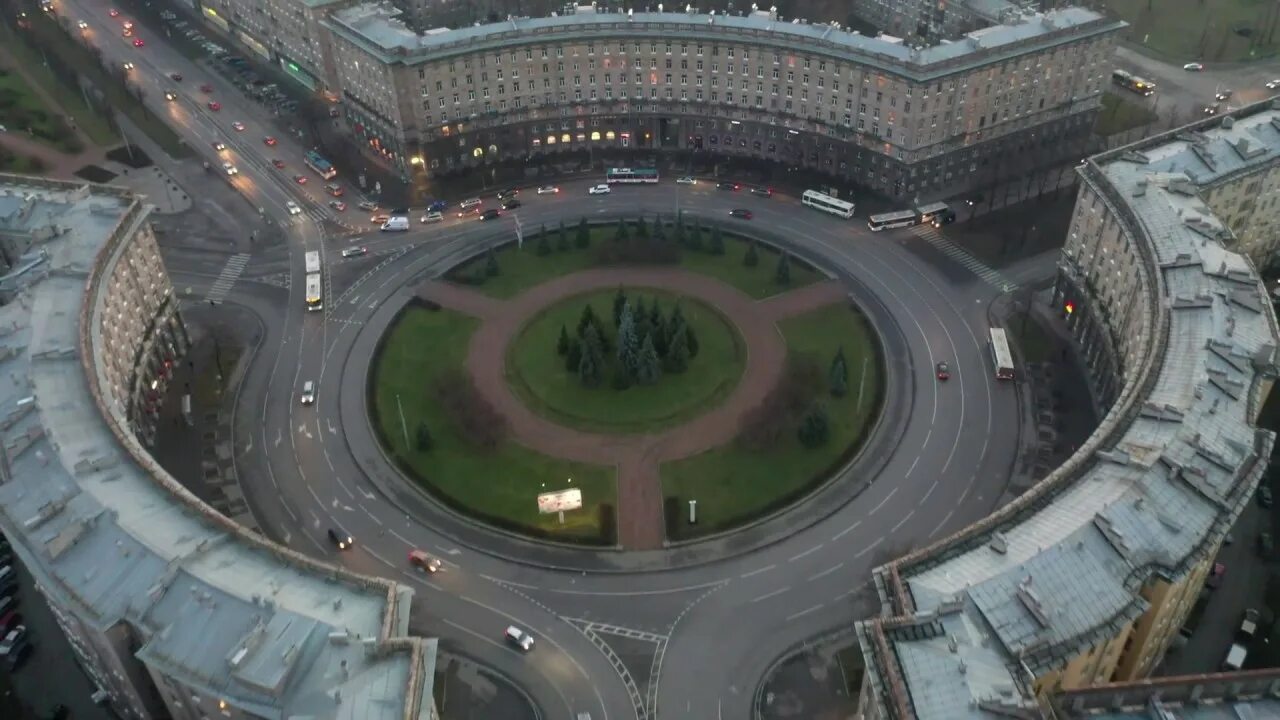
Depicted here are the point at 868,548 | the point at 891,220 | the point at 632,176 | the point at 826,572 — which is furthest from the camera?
the point at 632,176

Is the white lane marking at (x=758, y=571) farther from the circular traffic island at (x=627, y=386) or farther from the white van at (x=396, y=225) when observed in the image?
the white van at (x=396, y=225)

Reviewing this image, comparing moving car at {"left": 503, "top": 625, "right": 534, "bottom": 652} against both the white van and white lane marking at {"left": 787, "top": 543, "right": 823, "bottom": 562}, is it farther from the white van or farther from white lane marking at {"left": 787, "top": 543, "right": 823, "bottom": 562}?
the white van

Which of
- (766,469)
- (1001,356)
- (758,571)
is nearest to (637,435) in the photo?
(766,469)

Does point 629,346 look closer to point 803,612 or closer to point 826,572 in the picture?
point 826,572

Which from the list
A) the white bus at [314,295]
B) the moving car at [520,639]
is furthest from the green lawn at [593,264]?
the moving car at [520,639]

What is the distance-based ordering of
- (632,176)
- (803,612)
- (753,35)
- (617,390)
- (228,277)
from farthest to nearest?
(632,176) → (753,35) → (228,277) → (617,390) → (803,612)

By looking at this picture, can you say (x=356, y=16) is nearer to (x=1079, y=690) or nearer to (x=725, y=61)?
(x=725, y=61)

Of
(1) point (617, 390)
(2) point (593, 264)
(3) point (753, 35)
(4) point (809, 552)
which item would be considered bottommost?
(4) point (809, 552)

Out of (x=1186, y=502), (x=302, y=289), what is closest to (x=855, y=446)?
(x=1186, y=502)
